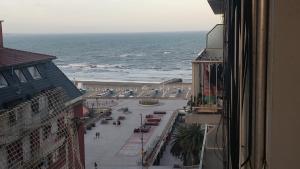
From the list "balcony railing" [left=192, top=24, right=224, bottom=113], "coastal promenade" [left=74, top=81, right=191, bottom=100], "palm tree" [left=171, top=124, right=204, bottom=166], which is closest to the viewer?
"balcony railing" [left=192, top=24, right=224, bottom=113]

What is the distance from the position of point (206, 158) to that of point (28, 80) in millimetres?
9536

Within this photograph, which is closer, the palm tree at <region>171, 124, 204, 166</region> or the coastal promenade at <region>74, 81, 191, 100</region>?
the palm tree at <region>171, 124, 204, 166</region>

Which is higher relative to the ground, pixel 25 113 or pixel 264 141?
pixel 264 141

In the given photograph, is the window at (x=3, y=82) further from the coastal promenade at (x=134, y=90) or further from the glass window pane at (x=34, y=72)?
the coastal promenade at (x=134, y=90)

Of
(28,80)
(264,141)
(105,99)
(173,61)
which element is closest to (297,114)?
(264,141)

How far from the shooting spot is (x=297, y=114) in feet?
5.61

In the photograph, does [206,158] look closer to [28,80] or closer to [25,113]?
[25,113]

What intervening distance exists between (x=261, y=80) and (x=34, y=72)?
16.7 m

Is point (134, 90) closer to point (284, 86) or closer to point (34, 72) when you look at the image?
point (34, 72)

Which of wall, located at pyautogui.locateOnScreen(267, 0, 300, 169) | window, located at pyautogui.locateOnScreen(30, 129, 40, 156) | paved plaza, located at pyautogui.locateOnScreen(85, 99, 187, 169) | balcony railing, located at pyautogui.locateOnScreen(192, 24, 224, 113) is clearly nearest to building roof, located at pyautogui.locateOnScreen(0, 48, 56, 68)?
window, located at pyautogui.locateOnScreen(30, 129, 40, 156)

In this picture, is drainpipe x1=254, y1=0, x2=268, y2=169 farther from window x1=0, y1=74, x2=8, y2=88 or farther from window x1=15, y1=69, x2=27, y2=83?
window x1=15, y1=69, x2=27, y2=83

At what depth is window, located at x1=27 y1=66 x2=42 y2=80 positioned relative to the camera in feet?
57.8

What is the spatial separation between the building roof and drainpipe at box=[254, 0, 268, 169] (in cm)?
1482

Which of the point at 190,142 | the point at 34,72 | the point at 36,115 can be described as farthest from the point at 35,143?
the point at 190,142
